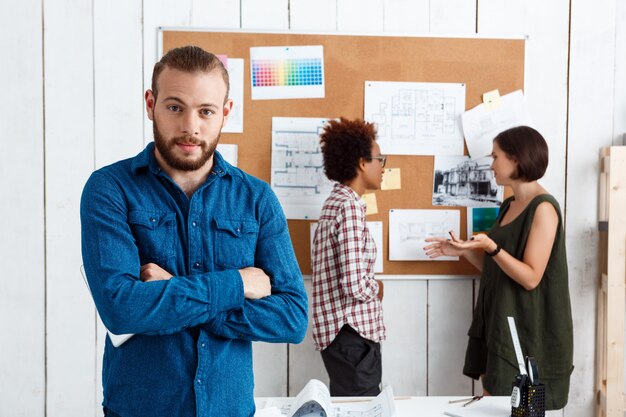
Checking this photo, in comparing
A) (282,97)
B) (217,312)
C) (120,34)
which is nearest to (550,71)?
(282,97)

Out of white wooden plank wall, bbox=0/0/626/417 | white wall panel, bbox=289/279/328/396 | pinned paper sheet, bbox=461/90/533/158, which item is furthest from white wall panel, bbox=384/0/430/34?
white wall panel, bbox=289/279/328/396

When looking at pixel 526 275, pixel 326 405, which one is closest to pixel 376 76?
pixel 526 275

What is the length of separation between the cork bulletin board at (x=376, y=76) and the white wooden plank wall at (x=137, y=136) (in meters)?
0.06

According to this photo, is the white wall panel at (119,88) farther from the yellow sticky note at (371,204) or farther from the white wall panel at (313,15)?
the yellow sticky note at (371,204)

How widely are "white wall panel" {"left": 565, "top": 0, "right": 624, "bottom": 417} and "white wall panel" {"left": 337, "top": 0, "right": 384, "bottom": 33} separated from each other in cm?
94

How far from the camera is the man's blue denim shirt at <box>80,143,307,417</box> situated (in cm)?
125

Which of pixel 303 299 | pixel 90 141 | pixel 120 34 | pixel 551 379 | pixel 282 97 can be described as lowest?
pixel 551 379

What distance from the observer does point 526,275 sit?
2598 mm

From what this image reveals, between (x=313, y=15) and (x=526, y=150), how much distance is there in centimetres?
115

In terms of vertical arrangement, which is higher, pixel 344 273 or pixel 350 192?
pixel 350 192

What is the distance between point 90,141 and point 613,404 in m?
2.72

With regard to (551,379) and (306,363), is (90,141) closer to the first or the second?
(306,363)

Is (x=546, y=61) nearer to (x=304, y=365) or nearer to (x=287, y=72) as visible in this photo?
(x=287, y=72)

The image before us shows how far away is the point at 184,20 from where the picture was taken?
Result: 9.59 ft
